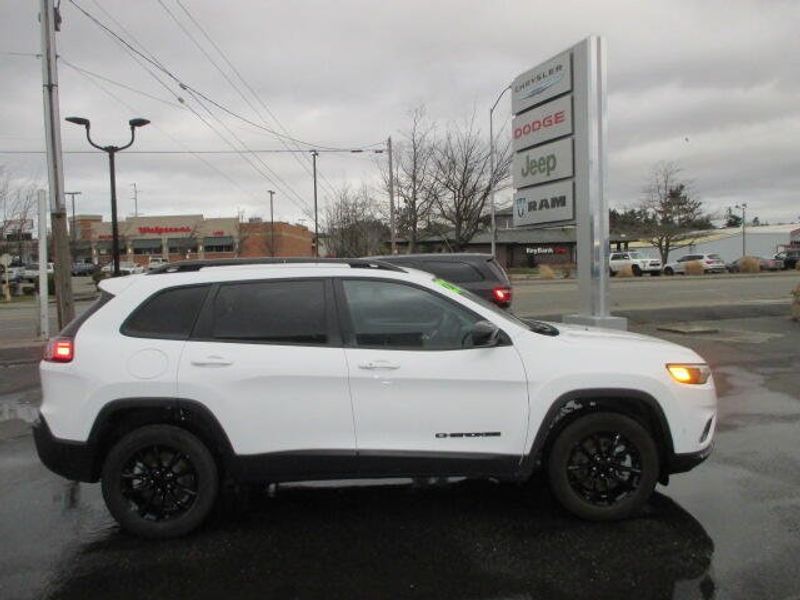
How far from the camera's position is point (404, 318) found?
4.60 m

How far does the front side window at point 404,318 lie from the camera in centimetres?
450

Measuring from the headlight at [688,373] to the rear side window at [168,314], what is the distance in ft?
9.97

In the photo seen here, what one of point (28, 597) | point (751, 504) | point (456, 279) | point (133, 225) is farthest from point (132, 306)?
point (133, 225)

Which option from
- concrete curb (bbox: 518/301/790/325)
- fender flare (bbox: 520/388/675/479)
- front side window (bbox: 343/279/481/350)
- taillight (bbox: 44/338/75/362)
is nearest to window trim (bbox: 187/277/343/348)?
front side window (bbox: 343/279/481/350)

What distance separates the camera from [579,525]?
14.9ft

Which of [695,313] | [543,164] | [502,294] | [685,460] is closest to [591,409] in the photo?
[685,460]

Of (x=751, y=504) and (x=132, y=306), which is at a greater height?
(x=132, y=306)

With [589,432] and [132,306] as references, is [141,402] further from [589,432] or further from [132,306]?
[589,432]

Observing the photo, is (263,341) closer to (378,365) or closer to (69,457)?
(378,365)

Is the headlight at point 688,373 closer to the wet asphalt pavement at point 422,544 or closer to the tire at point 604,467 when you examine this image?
the tire at point 604,467

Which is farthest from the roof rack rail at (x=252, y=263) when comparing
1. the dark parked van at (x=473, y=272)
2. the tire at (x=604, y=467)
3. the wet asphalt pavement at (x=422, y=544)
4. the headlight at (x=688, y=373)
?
the dark parked van at (x=473, y=272)

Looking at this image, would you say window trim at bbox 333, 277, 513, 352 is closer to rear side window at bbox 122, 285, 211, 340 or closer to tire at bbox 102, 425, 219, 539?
rear side window at bbox 122, 285, 211, 340

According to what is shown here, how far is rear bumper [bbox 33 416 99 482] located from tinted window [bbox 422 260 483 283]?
22.4 feet

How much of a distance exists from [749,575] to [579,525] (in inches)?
40.2
